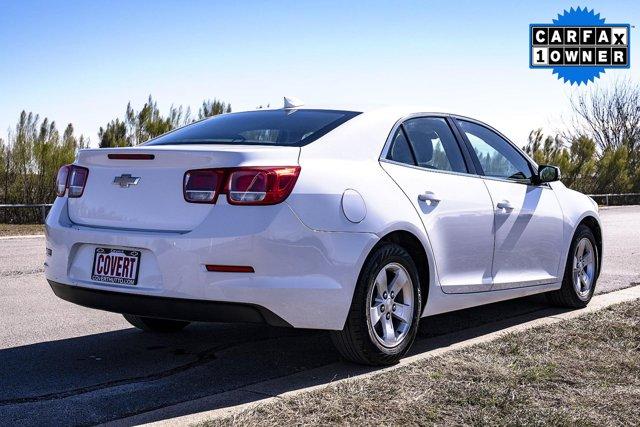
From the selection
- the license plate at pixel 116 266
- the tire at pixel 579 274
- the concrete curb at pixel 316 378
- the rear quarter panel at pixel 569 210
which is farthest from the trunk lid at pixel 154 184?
the tire at pixel 579 274

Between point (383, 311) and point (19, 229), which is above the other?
point (383, 311)

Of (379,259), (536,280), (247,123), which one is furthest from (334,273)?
(536,280)

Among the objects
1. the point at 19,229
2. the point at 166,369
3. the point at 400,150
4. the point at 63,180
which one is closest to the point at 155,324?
the point at 166,369

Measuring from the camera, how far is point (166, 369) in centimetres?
512

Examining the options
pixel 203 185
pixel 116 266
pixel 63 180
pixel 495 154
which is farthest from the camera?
pixel 495 154

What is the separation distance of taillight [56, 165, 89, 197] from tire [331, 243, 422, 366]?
1757 mm

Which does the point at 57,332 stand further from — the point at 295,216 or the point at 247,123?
the point at 295,216

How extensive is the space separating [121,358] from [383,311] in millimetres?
1699

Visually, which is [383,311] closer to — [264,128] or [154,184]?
[264,128]

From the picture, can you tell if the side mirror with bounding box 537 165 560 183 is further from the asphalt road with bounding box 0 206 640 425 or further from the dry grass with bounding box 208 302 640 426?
the dry grass with bounding box 208 302 640 426

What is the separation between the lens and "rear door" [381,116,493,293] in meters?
5.45

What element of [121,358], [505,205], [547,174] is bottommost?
[121,358]

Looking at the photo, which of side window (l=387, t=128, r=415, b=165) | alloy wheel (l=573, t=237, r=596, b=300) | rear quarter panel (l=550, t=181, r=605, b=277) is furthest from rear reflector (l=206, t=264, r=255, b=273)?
alloy wheel (l=573, t=237, r=596, b=300)

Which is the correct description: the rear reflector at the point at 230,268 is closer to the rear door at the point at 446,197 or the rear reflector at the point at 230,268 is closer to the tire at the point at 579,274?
the rear door at the point at 446,197
